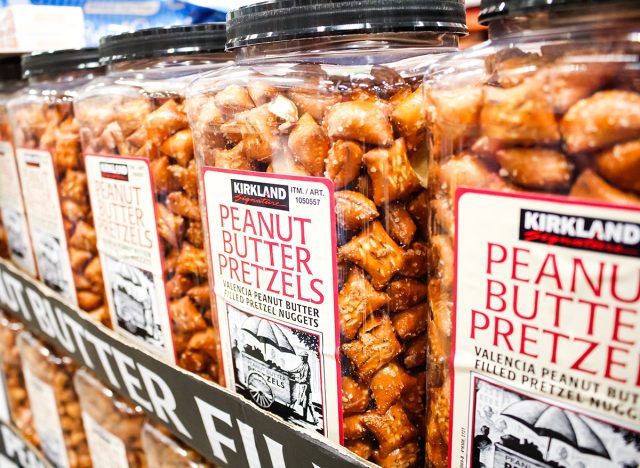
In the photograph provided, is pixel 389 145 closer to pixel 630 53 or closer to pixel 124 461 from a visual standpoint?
pixel 630 53

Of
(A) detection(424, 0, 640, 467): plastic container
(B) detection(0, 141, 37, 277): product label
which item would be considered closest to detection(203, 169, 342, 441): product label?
(A) detection(424, 0, 640, 467): plastic container

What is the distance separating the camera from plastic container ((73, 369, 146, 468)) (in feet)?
3.21

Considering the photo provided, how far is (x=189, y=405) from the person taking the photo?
0.68m

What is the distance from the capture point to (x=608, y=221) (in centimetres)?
33

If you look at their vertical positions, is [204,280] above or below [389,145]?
below

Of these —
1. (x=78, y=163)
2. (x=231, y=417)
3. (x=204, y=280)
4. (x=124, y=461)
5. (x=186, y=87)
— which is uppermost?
(x=186, y=87)

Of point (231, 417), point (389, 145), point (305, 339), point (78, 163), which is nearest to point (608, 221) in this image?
point (389, 145)

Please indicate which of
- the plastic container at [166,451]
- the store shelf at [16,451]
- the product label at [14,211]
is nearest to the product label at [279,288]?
the plastic container at [166,451]

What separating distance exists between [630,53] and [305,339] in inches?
13.8

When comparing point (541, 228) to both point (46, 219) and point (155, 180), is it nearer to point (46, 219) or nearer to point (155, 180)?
point (155, 180)

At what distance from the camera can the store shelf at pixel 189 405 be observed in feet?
1.77
